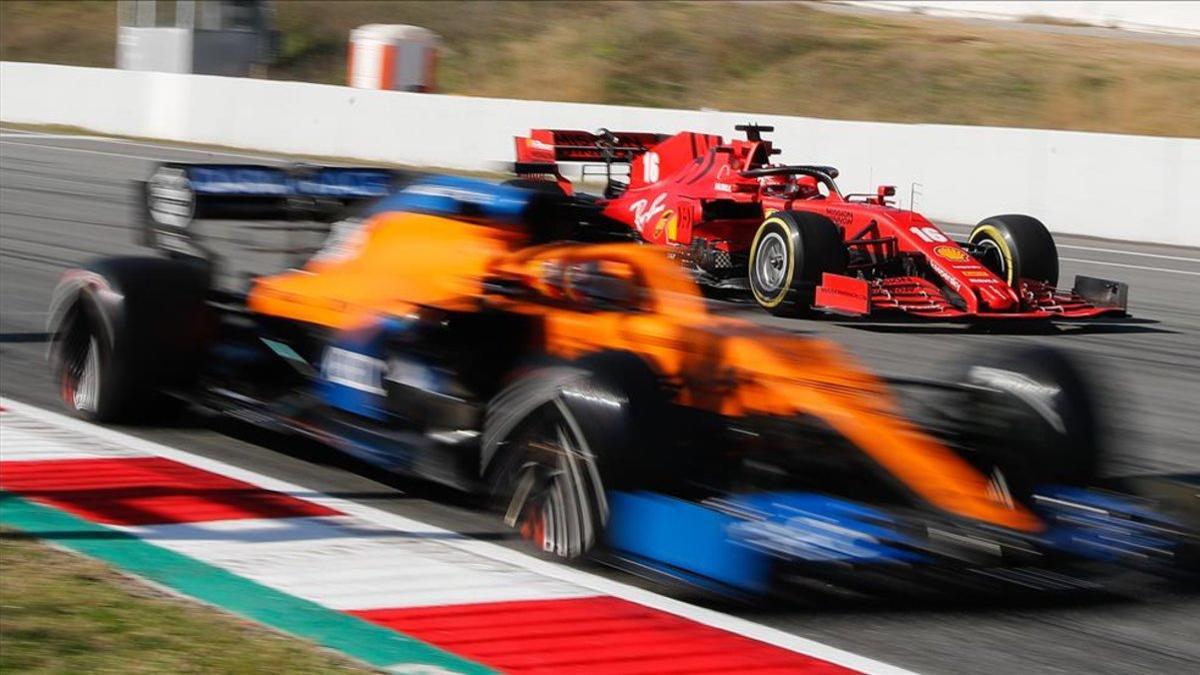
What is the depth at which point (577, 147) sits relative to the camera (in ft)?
46.0

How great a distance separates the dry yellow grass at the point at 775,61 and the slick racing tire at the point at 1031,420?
2287cm

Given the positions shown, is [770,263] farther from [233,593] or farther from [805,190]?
[233,593]

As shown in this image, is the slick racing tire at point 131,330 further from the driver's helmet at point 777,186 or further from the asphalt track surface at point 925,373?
the driver's helmet at point 777,186

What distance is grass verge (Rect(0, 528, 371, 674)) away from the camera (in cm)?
408

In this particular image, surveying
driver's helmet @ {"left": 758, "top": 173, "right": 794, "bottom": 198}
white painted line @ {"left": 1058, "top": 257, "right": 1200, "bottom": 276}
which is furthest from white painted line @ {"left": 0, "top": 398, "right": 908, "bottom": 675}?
white painted line @ {"left": 1058, "top": 257, "right": 1200, "bottom": 276}

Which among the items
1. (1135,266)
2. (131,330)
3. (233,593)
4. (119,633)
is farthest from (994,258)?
(119,633)

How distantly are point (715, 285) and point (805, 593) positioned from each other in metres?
7.58

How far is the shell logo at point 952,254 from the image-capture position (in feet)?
37.7

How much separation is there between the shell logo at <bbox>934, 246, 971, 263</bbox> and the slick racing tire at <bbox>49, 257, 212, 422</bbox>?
19.0 ft

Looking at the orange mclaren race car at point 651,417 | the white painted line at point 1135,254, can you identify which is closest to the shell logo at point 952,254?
the orange mclaren race car at point 651,417

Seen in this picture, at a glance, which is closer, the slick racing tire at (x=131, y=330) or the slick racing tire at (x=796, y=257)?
the slick racing tire at (x=131, y=330)

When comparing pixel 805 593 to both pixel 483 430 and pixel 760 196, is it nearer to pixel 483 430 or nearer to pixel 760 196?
pixel 483 430

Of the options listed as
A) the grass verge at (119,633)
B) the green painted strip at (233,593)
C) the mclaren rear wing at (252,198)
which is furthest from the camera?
the mclaren rear wing at (252,198)

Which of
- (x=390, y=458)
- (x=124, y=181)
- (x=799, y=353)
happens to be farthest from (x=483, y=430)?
(x=124, y=181)
